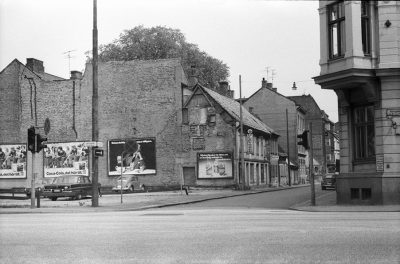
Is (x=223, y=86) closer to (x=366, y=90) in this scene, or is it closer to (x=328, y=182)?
(x=328, y=182)

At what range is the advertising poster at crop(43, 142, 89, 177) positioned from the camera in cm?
5238

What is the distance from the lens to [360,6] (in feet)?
67.4

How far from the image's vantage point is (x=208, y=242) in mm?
10445

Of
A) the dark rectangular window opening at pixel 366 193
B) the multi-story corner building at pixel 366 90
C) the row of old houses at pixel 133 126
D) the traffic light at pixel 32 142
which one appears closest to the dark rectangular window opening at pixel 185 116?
the row of old houses at pixel 133 126

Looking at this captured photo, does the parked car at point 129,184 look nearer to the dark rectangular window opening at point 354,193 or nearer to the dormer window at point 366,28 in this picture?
the dark rectangular window opening at point 354,193

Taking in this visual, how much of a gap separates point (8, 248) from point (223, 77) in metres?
57.2

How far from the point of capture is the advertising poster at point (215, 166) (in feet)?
157

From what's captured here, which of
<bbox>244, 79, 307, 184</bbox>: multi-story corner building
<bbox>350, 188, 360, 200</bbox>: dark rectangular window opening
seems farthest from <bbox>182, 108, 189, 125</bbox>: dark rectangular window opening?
<bbox>350, 188, 360, 200</bbox>: dark rectangular window opening

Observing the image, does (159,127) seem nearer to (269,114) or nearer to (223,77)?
(223,77)

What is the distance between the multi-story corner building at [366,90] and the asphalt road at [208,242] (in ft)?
25.5

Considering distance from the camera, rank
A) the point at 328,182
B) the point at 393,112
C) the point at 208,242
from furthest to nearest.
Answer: the point at 328,182 → the point at 393,112 → the point at 208,242

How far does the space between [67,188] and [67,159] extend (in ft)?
67.7

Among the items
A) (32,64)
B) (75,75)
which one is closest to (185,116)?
(75,75)

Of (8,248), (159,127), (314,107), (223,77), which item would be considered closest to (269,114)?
(223,77)
